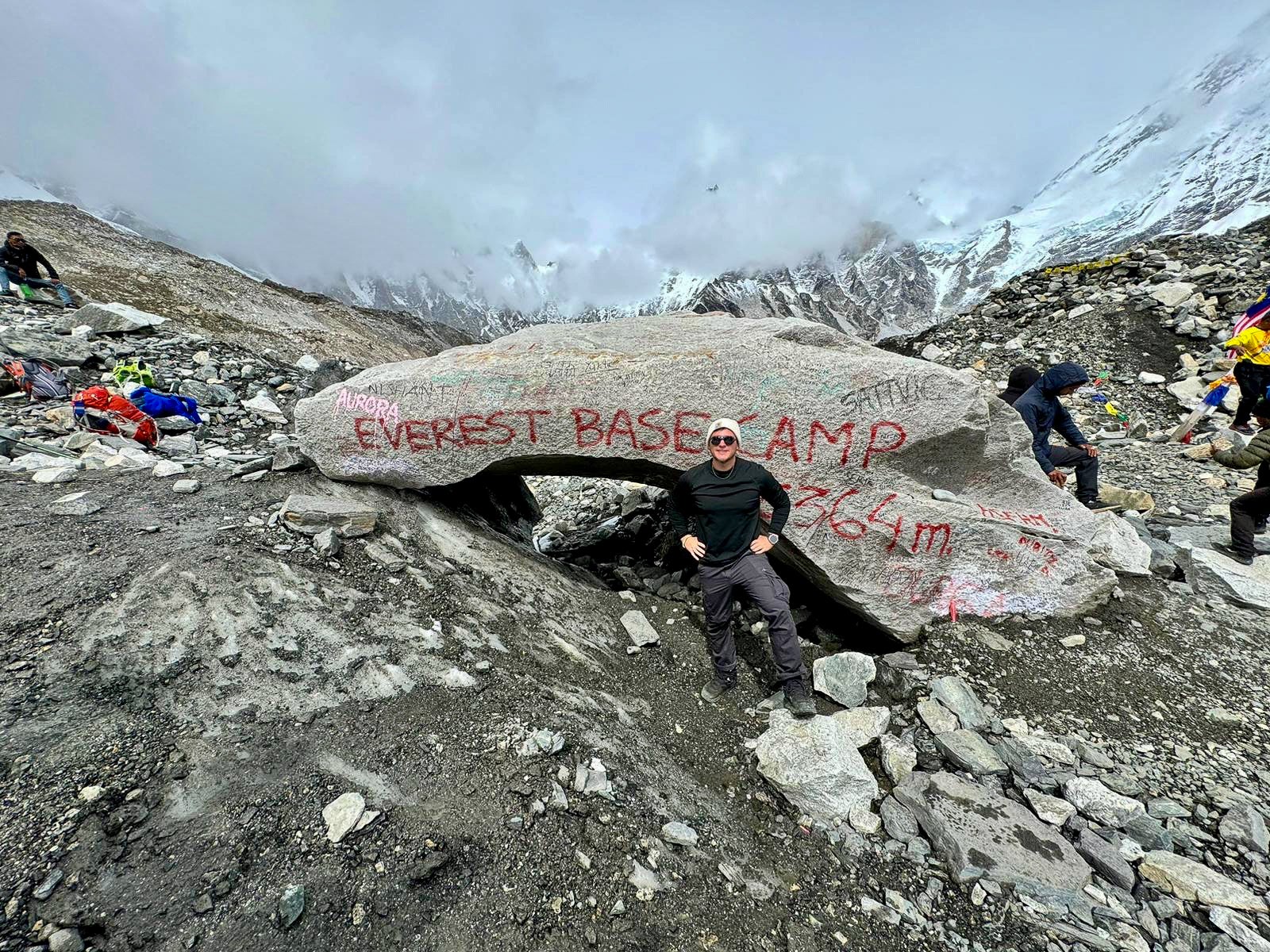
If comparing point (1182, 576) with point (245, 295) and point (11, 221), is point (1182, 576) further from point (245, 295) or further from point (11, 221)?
point (11, 221)

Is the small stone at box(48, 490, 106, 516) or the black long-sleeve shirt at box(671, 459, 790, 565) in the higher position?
the small stone at box(48, 490, 106, 516)

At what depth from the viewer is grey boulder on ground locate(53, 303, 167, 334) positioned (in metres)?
9.65

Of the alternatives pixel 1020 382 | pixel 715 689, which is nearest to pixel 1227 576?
pixel 1020 382

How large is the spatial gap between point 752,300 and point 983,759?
10519 centimetres

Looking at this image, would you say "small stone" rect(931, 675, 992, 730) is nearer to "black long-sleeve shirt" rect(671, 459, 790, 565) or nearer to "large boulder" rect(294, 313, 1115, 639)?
"large boulder" rect(294, 313, 1115, 639)

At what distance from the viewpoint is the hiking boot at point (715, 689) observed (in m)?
4.32

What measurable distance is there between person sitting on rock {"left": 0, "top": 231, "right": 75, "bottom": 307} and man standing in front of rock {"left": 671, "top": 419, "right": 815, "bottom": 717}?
15029mm

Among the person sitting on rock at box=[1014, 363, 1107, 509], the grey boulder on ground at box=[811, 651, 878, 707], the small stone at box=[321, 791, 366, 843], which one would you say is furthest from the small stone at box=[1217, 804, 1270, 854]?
the small stone at box=[321, 791, 366, 843]

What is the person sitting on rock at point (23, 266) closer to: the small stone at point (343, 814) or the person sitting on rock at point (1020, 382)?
the small stone at point (343, 814)

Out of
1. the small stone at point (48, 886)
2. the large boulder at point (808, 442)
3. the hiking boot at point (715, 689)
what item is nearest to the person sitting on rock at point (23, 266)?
the large boulder at point (808, 442)

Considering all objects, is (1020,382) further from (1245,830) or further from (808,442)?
(1245,830)

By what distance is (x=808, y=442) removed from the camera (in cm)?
488

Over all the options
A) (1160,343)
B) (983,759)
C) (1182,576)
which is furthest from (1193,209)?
(983,759)

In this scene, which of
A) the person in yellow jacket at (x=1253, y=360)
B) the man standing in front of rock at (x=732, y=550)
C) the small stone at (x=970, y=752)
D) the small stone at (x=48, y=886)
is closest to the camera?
the small stone at (x=48, y=886)
